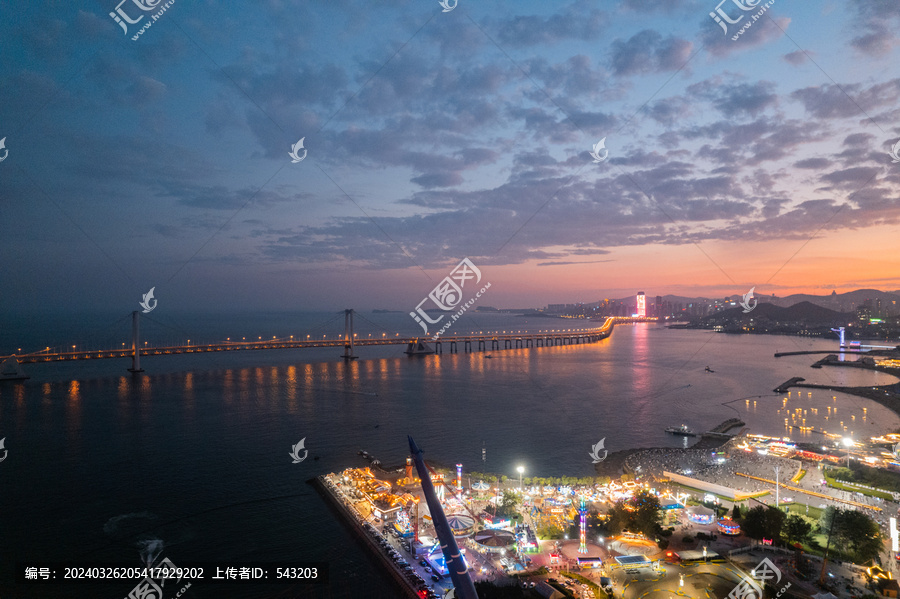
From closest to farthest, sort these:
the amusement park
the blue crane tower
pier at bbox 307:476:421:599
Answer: the blue crane tower
the amusement park
pier at bbox 307:476:421:599

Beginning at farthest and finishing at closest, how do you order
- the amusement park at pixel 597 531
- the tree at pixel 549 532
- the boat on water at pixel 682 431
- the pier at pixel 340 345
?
the pier at pixel 340 345
the boat on water at pixel 682 431
the tree at pixel 549 532
the amusement park at pixel 597 531

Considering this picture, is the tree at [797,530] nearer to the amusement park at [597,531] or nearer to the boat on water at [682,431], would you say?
the amusement park at [597,531]

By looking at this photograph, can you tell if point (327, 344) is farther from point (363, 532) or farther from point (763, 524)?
point (763, 524)

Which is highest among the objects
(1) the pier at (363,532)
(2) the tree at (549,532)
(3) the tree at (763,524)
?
(3) the tree at (763,524)

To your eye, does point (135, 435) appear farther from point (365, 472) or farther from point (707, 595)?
point (707, 595)

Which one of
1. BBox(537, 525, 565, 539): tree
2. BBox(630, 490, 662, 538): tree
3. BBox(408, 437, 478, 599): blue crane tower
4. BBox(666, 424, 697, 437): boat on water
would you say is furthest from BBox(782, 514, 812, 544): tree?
BBox(666, 424, 697, 437): boat on water

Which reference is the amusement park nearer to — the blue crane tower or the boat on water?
the blue crane tower

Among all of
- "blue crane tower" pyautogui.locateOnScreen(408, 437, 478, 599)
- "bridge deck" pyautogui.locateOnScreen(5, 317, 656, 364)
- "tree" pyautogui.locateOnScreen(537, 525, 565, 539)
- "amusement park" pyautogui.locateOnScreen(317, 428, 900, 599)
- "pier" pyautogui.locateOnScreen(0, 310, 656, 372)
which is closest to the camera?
"blue crane tower" pyautogui.locateOnScreen(408, 437, 478, 599)

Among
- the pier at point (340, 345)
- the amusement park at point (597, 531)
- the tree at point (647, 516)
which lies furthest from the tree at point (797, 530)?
the pier at point (340, 345)

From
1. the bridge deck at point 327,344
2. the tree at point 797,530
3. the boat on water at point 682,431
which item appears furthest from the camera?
the bridge deck at point 327,344
